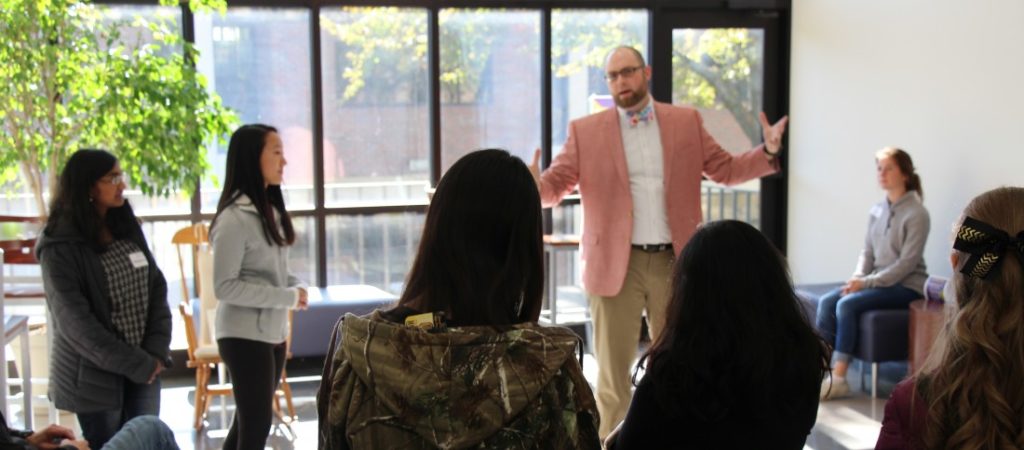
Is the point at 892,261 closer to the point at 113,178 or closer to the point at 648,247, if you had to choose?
the point at 648,247

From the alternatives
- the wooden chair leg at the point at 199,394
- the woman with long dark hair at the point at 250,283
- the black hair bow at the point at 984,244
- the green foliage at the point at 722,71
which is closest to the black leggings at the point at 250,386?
the woman with long dark hair at the point at 250,283

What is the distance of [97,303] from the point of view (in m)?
3.49

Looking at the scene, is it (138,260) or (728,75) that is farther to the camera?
(728,75)

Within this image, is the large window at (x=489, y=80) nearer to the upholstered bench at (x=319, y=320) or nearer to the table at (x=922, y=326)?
the upholstered bench at (x=319, y=320)

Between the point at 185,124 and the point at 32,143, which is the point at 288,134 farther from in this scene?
the point at 32,143

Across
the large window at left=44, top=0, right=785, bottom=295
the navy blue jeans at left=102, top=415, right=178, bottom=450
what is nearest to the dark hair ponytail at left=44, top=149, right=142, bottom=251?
the navy blue jeans at left=102, top=415, right=178, bottom=450

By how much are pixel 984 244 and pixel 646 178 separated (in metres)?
2.73

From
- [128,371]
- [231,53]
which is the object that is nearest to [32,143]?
[231,53]

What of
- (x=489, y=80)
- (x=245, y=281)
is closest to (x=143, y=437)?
(x=245, y=281)

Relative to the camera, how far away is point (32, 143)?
5.19m

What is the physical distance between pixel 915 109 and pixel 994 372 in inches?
189

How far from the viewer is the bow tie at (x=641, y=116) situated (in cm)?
455

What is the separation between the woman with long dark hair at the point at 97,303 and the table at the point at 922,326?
12.3 ft

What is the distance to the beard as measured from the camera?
4.50 m
